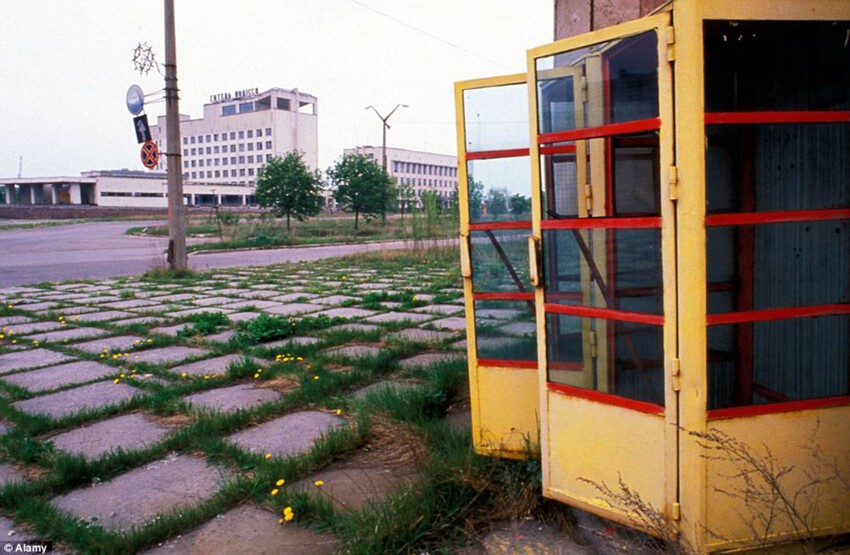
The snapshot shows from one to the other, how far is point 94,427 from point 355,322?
3.70 meters

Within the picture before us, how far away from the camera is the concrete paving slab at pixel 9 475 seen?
11.6 feet

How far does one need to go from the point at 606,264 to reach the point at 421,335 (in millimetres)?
3975

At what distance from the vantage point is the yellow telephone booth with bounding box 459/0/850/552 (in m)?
2.39

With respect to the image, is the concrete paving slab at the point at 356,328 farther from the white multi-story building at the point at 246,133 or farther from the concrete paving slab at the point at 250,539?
the white multi-story building at the point at 246,133

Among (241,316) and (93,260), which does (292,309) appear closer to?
(241,316)

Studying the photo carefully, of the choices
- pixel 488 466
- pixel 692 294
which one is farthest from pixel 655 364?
pixel 488 466

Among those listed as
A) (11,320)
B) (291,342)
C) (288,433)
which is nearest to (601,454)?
(288,433)

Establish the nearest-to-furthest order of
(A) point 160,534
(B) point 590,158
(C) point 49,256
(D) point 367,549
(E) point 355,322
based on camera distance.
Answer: (D) point 367,549 → (A) point 160,534 → (B) point 590,158 → (E) point 355,322 → (C) point 49,256

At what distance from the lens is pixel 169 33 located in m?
13.2

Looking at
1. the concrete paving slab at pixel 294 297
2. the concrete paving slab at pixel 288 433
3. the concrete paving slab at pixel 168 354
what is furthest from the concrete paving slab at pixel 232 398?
the concrete paving slab at pixel 294 297

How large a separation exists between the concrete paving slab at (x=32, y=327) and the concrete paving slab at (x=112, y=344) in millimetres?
1124

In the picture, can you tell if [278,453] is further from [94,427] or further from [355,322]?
[355,322]

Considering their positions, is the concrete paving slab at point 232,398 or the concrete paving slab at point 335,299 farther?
the concrete paving slab at point 335,299

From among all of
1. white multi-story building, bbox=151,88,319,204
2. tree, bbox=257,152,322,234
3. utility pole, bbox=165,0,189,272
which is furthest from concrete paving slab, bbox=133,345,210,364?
white multi-story building, bbox=151,88,319,204
